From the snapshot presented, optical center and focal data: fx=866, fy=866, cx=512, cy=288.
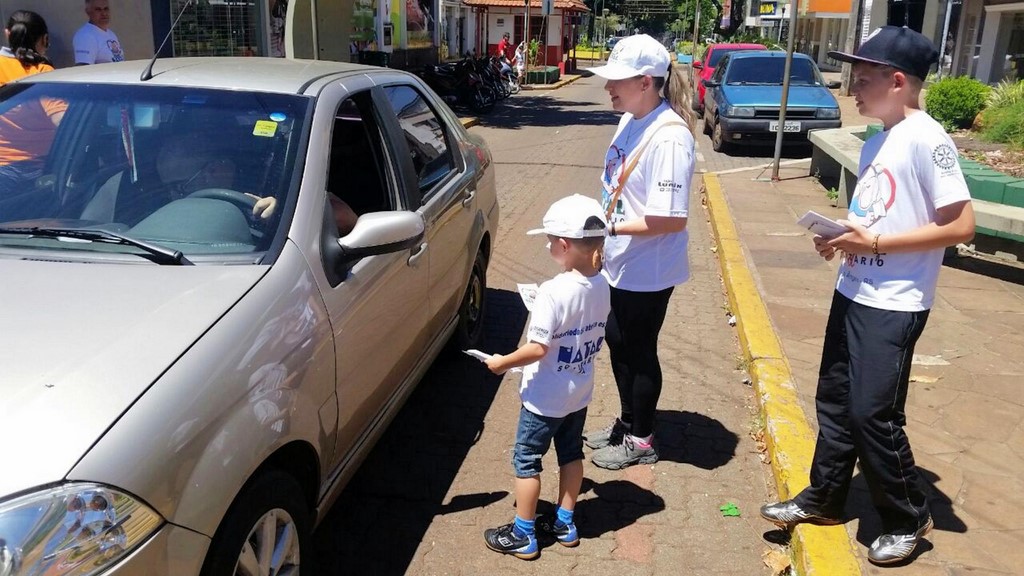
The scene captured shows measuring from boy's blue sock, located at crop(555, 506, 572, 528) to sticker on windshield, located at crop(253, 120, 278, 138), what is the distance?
6.03ft

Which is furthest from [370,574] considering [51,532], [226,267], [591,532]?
[51,532]

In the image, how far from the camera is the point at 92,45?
7859 mm

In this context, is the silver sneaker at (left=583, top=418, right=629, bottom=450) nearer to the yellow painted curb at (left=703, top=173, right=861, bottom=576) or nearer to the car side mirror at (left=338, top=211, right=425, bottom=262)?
the yellow painted curb at (left=703, top=173, right=861, bottom=576)

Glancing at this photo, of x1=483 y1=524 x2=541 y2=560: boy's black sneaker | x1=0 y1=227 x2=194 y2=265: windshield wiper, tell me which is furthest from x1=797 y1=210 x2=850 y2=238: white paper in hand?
x1=0 y1=227 x2=194 y2=265: windshield wiper

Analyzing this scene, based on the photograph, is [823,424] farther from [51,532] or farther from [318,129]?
[51,532]

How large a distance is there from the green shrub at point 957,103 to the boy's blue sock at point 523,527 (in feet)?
43.4

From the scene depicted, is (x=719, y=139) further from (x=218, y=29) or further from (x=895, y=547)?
(x=895, y=547)

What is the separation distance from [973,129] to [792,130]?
2.95 metres

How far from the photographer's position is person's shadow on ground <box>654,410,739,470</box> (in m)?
4.26

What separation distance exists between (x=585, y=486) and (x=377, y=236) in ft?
5.43

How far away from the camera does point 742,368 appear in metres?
5.40

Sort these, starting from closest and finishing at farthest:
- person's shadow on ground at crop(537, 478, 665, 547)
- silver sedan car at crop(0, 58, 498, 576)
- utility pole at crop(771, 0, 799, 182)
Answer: silver sedan car at crop(0, 58, 498, 576)
person's shadow on ground at crop(537, 478, 665, 547)
utility pole at crop(771, 0, 799, 182)

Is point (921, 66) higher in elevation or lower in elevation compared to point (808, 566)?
higher

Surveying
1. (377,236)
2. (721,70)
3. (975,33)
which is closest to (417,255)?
(377,236)
